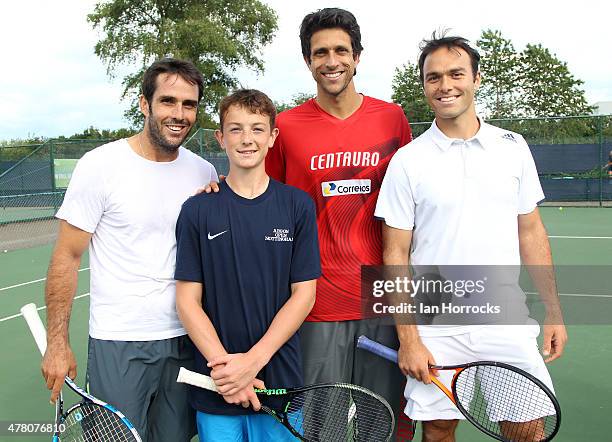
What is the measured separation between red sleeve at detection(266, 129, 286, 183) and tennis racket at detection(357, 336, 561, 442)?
106 centimetres

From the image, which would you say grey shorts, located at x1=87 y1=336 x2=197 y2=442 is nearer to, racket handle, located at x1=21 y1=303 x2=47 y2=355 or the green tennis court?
racket handle, located at x1=21 y1=303 x2=47 y2=355

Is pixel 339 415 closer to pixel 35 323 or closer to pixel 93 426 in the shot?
pixel 93 426

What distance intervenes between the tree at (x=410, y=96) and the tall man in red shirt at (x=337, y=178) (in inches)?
1266

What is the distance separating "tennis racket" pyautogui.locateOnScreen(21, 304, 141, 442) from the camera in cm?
222

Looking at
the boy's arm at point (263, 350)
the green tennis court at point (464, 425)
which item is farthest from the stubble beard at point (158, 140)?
the green tennis court at point (464, 425)

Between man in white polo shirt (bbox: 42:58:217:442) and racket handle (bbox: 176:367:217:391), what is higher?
man in white polo shirt (bbox: 42:58:217:442)

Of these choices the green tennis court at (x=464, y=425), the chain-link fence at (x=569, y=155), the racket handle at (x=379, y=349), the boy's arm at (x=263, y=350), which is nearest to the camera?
the boy's arm at (x=263, y=350)

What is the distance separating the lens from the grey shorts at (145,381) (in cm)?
241

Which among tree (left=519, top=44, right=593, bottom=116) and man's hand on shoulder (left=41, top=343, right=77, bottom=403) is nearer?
man's hand on shoulder (left=41, top=343, right=77, bottom=403)

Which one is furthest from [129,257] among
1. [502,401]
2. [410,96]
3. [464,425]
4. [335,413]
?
[410,96]

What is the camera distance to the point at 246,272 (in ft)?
7.25

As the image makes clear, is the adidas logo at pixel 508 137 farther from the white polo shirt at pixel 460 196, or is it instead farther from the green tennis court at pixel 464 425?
the green tennis court at pixel 464 425

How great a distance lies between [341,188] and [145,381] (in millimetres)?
1115

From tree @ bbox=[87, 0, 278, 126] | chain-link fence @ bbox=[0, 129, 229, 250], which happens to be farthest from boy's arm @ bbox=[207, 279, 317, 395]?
tree @ bbox=[87, 0, 278, 126]
